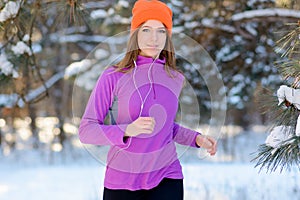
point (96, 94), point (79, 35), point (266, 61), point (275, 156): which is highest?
point (79, 35)

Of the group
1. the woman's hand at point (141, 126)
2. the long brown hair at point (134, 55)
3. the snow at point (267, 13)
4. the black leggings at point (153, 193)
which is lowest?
the black leggings at point (153, 193)

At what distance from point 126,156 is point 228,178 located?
10.9 feet

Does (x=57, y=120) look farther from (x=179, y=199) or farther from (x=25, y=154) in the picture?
(x=179, y=199)

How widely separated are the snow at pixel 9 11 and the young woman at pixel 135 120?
1.31 m

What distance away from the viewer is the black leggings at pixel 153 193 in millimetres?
1985

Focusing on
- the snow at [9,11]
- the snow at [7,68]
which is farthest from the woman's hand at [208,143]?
the snow at [7,68]

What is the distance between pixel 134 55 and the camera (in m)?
2.08

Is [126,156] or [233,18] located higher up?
[233,18]

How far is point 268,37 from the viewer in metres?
5.49

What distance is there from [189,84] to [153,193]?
1.28 m

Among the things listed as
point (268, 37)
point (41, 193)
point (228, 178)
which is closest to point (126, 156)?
point (41, 193)

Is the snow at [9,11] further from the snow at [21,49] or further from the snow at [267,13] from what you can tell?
the snow at [267,13]

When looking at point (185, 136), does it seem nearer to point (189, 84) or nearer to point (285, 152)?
point (285, 152)

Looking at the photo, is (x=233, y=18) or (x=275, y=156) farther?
(x=233, y=18)
